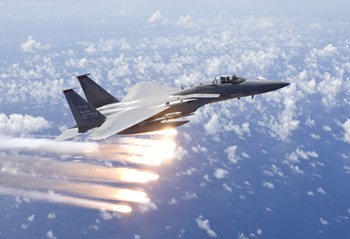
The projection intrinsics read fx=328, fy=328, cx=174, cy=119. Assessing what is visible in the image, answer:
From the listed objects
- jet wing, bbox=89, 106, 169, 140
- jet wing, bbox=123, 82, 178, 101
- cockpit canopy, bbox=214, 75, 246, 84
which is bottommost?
jet wing, bbox=89, 106, 169, 140

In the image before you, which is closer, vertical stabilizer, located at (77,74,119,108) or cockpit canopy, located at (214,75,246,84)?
cockpit canopy, located at (214,75,246,84)

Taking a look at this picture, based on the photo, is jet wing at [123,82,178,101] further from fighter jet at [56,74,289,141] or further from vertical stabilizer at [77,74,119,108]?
vertical stabilizer at [77,74,119,108]

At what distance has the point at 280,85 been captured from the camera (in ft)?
102

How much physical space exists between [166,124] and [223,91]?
648 centimetres

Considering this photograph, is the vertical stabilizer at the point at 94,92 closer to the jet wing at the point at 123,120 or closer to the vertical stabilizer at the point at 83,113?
the jet wing at the point at 123,120

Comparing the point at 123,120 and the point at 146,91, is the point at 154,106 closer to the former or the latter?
the point at 123,120

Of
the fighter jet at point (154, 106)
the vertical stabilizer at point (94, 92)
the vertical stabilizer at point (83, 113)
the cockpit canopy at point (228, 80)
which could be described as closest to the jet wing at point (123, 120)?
the fighter jet at point (154, 106)

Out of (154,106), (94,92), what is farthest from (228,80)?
(94,92)

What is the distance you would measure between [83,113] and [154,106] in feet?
20.3

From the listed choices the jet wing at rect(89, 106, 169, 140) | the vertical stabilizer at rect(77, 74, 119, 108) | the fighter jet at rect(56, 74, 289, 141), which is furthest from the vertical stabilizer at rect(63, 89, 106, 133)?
the vertical stabilizer at rect(77, 74, 119, 108)

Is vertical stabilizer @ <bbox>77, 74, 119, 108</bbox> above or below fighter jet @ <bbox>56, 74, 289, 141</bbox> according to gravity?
above

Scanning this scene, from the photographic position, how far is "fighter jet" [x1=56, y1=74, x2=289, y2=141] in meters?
28.0

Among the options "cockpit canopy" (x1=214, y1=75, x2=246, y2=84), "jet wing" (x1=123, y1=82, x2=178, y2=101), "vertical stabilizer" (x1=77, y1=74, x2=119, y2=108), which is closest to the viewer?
"cockpit canopy" (x1=214, y1=75, x2=246, y2=84)

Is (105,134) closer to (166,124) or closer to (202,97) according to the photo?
(166,124)
